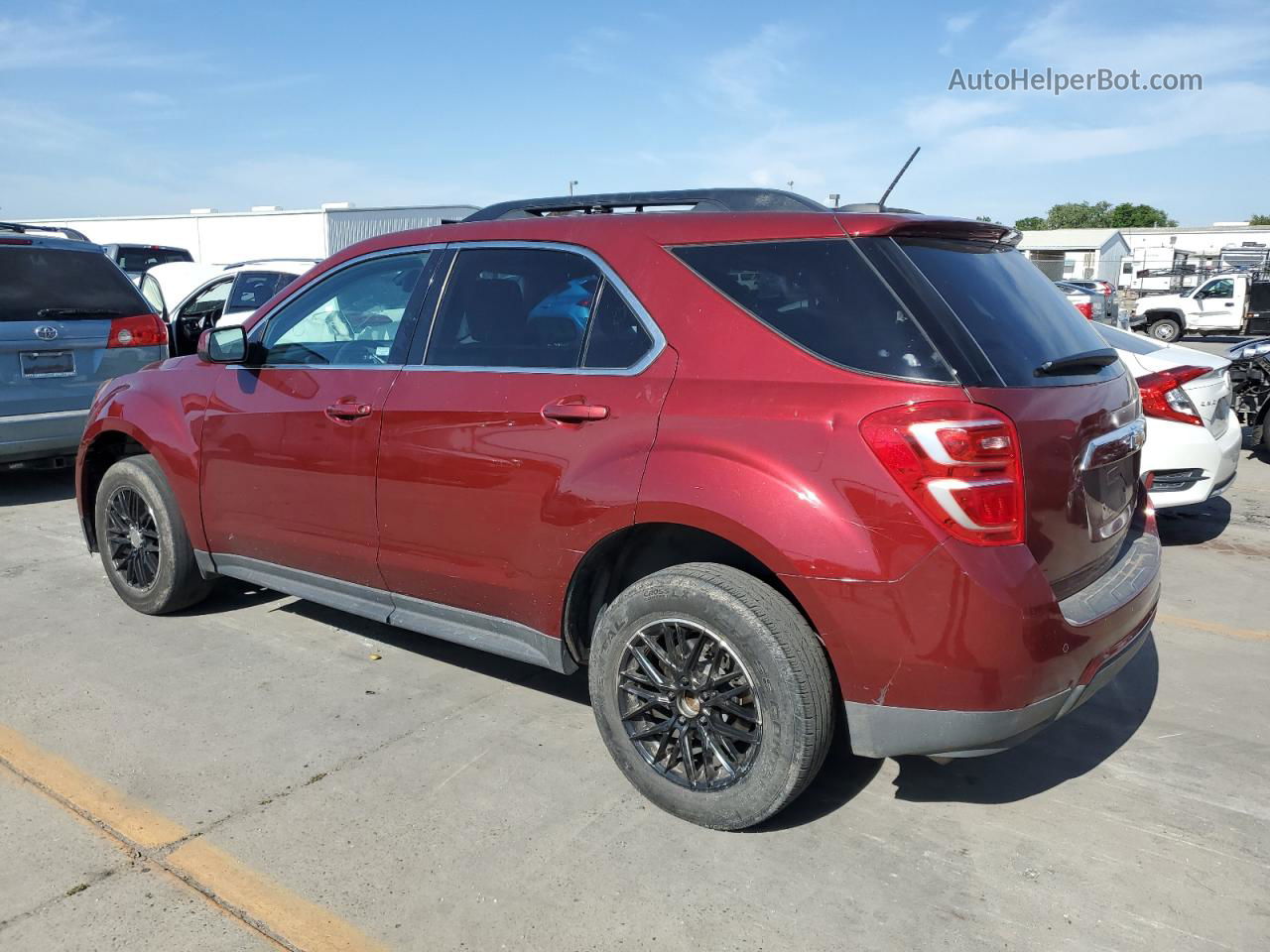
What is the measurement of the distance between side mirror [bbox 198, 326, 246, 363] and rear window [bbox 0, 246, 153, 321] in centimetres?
382

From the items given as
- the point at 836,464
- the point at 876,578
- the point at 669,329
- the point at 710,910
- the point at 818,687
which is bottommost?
the point at 710,910

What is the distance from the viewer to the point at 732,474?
2.86 m

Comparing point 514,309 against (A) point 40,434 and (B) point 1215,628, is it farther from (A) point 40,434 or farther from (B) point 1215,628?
(A) point 40,434

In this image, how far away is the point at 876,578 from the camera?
8.72ft

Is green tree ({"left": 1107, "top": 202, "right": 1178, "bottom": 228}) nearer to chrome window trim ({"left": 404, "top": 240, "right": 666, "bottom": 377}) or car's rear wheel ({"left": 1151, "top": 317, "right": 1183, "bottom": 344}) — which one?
car's rear wheel ({"left": 1151, "top": 317, "right": 1183, "bottom": 344})

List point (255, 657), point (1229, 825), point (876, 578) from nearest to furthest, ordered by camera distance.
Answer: point (876, 578) < point (1229, 825) < point (255, 657)

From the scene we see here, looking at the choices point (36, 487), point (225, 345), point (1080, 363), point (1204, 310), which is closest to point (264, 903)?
point (225, 345)

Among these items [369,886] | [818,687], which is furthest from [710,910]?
[369,886]

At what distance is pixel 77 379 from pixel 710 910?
21.9 ft

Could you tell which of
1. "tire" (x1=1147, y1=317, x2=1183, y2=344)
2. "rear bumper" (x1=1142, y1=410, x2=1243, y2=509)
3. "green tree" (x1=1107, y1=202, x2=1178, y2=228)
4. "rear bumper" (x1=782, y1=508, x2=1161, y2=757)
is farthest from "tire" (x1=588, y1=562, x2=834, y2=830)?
"green tree" (x1=1107, y1=202, x2=1178, y2=228)

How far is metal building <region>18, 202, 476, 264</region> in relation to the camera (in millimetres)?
32250

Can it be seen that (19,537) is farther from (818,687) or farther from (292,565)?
(818,687)

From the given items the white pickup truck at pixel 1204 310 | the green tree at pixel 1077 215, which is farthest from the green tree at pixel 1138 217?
the white pickup truck at pixel 1204 310

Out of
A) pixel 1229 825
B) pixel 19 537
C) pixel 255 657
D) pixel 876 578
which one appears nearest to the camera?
pixel 876 578
